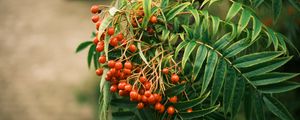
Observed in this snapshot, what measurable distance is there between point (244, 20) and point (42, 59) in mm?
4799

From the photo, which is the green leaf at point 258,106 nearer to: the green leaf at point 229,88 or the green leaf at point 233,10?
the green leaf at point 229,88

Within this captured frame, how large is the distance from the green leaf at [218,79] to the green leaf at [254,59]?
0.12 ft

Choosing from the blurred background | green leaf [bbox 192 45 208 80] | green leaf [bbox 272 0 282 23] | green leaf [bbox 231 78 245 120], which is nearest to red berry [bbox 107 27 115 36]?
green leaf [bbox 192 45 208 80]

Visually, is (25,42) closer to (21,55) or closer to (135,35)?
(21,55)

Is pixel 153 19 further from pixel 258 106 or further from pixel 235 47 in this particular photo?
pixel 258 106

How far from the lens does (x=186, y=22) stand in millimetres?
1379

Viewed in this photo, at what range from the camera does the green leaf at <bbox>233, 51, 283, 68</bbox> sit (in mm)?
1234

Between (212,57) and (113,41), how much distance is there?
246 mm

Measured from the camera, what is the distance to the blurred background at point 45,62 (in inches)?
194

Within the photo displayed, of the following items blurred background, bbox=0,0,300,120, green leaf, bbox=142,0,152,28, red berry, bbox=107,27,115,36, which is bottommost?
blurred background, bbox=0,0,300,120

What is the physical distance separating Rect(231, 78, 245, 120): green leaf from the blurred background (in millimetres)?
2571

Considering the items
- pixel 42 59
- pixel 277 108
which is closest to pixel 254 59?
pixel 277 108

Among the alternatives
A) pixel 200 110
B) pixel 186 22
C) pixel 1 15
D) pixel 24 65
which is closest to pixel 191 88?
pixel 200 110

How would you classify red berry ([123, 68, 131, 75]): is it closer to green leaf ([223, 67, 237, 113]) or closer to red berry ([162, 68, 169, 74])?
red berry ([162, 68, 169, 74])
